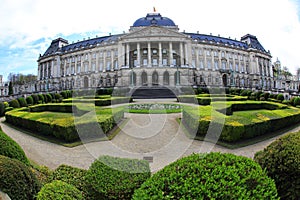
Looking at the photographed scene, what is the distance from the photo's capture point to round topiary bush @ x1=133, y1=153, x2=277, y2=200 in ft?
8.09

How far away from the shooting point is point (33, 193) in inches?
145

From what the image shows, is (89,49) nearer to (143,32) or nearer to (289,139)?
(143,32)

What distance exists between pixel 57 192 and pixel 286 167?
162 inches

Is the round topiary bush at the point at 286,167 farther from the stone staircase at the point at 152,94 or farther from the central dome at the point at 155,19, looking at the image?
the central dome at the point at 155,19

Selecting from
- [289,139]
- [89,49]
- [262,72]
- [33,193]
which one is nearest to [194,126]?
[289,139]

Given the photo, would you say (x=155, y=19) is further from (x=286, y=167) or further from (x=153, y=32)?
(x=286, y=167)

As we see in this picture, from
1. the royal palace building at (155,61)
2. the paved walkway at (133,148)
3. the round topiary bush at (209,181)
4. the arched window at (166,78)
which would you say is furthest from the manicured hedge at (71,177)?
the arched window at (166,78)

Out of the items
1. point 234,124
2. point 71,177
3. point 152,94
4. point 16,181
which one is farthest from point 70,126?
point 152,94

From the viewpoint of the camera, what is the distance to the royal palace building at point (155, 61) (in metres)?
55.4

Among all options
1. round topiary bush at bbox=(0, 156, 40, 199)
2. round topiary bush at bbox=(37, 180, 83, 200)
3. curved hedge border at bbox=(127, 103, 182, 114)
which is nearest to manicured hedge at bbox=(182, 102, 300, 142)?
curved hedge border at bbox=(127, 103, 182, 114)

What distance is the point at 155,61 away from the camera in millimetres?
60750

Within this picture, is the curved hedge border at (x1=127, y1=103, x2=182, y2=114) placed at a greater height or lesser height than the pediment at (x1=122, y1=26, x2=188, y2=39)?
lesser

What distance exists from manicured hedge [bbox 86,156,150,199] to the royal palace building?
150 ft

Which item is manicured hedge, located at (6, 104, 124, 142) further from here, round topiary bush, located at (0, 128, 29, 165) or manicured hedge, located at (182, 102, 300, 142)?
manicured hedge, located at (182, 102, 300, 142)
